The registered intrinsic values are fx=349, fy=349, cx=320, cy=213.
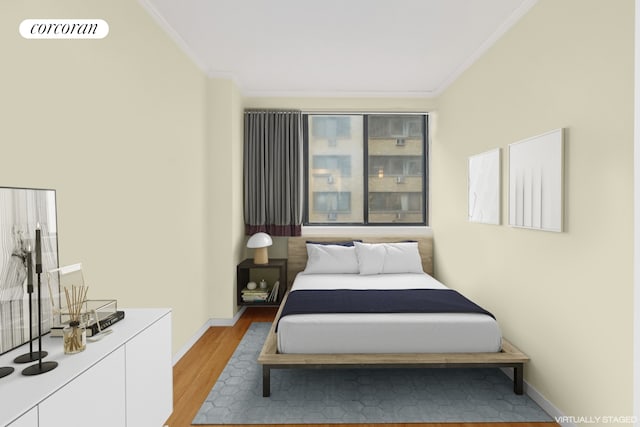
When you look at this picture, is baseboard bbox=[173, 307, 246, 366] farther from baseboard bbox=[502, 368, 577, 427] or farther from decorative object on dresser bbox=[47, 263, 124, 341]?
baseboard bbox=[502, 368, 577, 427]

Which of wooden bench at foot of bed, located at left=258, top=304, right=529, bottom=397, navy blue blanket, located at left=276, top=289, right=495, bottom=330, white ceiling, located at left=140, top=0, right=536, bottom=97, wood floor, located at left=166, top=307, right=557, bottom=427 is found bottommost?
wood floor, located at left=166, top=307, right=557, bottom=427

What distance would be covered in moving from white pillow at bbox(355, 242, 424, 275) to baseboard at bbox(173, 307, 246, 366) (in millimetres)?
1562

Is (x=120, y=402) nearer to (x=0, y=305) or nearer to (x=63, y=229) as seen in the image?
(x=0, y=305)

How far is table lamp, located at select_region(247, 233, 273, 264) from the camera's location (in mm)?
4133

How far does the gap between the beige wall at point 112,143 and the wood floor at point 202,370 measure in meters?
0.23

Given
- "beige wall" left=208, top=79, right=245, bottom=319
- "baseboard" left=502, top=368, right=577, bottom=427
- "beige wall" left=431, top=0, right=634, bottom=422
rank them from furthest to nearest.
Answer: "beige wall" left=208, top=79, right=245, bottom=319
"baseboard" left=502, top=368, right=577, bottom=427
"beige wall" left=431, top=0, right=634, bottom=422

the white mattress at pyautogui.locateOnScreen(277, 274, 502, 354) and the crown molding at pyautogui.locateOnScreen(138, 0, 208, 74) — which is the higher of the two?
the crown molding at pyautogui.locateOnScreen(138, 0, 208, 74)

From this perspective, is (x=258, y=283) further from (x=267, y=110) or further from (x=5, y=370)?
(x=5, y=370)

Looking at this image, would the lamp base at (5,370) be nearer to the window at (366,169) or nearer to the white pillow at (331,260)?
the white pillow at (331,260)

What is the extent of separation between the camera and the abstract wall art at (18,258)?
1284 millimetres

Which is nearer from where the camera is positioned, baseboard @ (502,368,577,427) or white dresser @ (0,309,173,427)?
white dresser @ (0,309,173,427)

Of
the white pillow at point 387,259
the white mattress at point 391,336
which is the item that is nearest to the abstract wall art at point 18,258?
the white mattress at point 391,336

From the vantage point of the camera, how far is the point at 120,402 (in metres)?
1.40

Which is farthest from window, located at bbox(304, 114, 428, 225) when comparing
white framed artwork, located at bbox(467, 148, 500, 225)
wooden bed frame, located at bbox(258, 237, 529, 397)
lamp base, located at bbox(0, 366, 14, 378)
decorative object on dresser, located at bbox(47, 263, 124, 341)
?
lamp base, located at bbox(0, 366, 14, 378)
